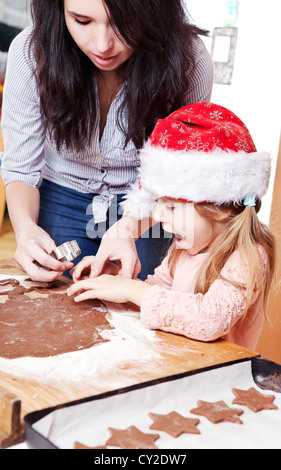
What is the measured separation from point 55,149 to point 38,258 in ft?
1.33

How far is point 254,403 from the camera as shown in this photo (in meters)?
0.82

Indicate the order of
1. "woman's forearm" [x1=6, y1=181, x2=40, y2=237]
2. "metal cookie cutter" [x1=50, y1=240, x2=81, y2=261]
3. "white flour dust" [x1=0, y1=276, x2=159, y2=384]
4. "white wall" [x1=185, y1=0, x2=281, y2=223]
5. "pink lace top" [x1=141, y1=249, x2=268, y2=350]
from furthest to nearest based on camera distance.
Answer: "white wall" [x1=185, y1=0, x2=281, y2=223] < "woman's forearm" [x1=6, y1=181, x2=40, y2=237] < "metal cookie cutter" [x1=50, y1=240, x2=81, y2=261] < "pink lace top" [x1=141, y1=249, x2=268, y2=350] < "white flour dust" [x1=0, y1=276, x2=159, y2=384]

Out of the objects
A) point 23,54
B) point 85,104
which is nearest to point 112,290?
point 85,104

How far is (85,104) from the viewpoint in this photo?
1.36 meters

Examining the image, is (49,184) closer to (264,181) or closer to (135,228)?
(135,228)

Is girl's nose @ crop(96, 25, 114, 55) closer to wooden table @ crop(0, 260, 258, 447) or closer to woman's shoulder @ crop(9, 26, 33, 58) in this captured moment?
woman's shoulder @ crop(9, 26, 33, 58)

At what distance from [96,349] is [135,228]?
54cm

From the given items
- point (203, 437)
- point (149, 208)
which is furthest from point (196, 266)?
point (203, 437)

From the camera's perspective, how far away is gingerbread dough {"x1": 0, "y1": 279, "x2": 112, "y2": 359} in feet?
2.97

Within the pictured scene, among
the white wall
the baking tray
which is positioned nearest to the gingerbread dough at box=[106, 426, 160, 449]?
the baking tray

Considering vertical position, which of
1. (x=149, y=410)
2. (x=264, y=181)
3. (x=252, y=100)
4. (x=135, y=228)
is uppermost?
(x=252, y=100)

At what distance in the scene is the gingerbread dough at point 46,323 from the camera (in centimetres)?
91

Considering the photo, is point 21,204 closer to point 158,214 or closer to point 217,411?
point 158,214

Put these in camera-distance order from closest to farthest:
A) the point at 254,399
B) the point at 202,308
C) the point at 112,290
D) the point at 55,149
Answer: the point at 254,399
the point at 202,308
the point at 112,290
the point at 55,149
